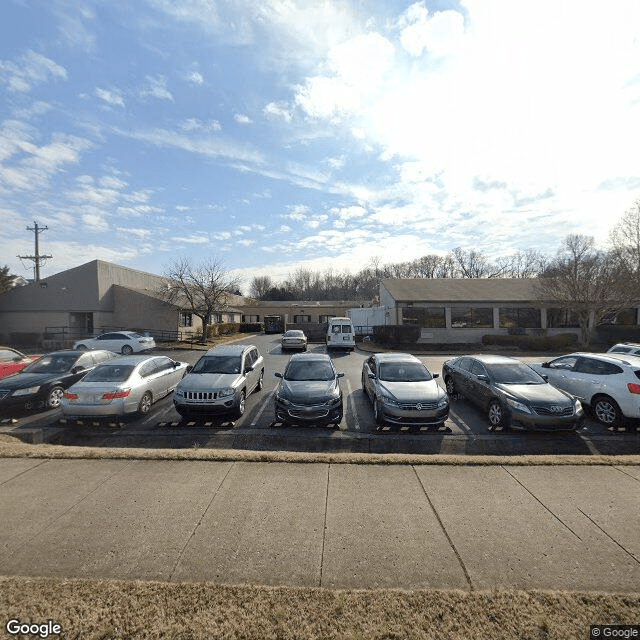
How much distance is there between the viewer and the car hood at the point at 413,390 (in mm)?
7875

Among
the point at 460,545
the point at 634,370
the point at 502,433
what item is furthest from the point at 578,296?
the point at 460,545

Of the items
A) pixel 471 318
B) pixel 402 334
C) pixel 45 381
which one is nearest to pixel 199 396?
pixel 45 381

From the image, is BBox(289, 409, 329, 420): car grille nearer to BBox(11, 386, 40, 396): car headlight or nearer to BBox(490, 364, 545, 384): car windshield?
BBox(490, 364, 545, 384): car windshield

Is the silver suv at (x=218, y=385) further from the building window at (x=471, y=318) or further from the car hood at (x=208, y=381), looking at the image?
the building window at (x=471, y=318)

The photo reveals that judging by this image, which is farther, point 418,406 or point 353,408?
point 353,408

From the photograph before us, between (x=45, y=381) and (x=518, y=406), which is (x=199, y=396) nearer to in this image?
(x=45, y=381)

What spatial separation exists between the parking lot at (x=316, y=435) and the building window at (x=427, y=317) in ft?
59.8

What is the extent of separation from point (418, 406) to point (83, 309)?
1285 inches

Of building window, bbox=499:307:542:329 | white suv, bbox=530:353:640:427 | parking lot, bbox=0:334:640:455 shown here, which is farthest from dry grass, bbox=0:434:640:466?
building window, bbox=499:307:542:329

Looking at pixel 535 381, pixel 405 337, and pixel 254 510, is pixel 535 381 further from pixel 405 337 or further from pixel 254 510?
pixel 405 337

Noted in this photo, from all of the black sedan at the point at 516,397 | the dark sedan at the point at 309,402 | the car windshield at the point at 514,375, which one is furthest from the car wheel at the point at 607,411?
the dark sedan at the point at 309,402

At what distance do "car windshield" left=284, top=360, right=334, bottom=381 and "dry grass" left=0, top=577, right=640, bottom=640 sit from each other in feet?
19.9

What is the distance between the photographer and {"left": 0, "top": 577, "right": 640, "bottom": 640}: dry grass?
2.66 meters

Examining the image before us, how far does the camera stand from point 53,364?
35.2ft
